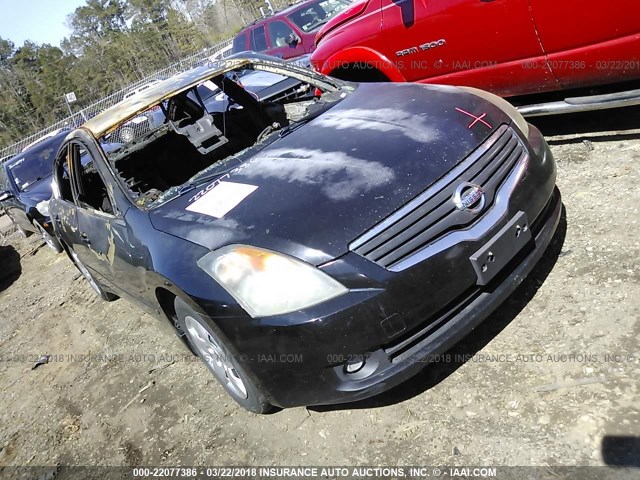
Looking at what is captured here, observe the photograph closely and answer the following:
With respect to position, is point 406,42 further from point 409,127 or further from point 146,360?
point 146,360

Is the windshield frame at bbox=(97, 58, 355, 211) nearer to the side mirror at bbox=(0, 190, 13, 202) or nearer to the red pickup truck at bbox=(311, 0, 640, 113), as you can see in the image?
the red pickup truck at bbox=(311, 0, 640, 113)

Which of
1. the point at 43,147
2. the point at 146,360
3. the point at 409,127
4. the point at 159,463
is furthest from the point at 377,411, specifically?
the point at 43,147

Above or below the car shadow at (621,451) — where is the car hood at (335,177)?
above

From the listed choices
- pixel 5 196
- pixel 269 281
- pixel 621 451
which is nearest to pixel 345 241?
pixel 269 281

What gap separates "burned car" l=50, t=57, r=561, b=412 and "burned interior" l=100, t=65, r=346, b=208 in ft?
1.75

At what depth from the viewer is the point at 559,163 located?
392 centimetres

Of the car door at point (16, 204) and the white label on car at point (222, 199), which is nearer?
the white label on car at point (222, 199)

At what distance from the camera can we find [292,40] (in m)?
10.5

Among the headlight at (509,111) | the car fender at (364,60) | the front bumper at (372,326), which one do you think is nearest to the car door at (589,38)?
the headlight at (509,111)

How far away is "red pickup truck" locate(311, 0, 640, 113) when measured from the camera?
318cm

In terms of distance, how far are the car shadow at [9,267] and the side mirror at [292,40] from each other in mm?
6364

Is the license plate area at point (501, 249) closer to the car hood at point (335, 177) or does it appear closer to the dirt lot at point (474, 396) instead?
the car hood at point (335, 177)

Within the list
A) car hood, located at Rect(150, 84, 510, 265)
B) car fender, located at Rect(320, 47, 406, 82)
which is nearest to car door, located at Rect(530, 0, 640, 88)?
car hood, located at Rect(150, 84, 510, 265)

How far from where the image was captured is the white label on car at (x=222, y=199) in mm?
2541
